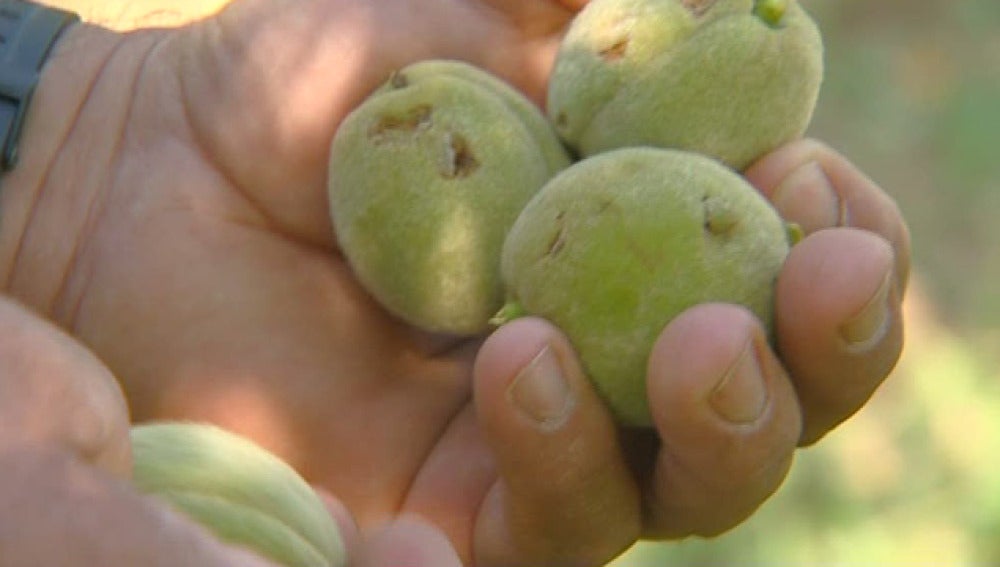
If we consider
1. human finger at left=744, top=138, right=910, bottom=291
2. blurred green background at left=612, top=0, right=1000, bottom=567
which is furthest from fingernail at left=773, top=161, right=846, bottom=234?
blurred green background at left=612, top=0, right=1000, bottom=567

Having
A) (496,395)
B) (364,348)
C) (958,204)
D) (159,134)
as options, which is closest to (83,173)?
(159,134)

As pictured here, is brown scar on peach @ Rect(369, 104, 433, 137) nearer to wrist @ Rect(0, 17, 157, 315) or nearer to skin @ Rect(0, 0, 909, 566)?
skin @ Rect(0, 0, 909, 566)

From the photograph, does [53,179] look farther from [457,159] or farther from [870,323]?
[870,323]

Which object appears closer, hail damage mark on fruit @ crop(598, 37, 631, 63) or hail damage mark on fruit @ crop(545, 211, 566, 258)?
hail damage mark on fruit @ crop(545, 211, 566, 258)

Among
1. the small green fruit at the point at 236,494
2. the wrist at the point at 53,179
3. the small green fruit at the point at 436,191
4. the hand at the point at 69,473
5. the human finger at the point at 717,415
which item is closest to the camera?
the hand at the point at 69,473

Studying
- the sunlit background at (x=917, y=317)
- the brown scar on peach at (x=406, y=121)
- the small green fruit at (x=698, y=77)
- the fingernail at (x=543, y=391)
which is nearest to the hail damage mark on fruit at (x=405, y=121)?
the brown scar on peach at (x=406, y=121)

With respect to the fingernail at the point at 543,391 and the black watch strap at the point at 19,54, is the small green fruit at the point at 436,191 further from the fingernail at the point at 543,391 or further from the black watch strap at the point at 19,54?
the black watch strap at the point at 19,54
